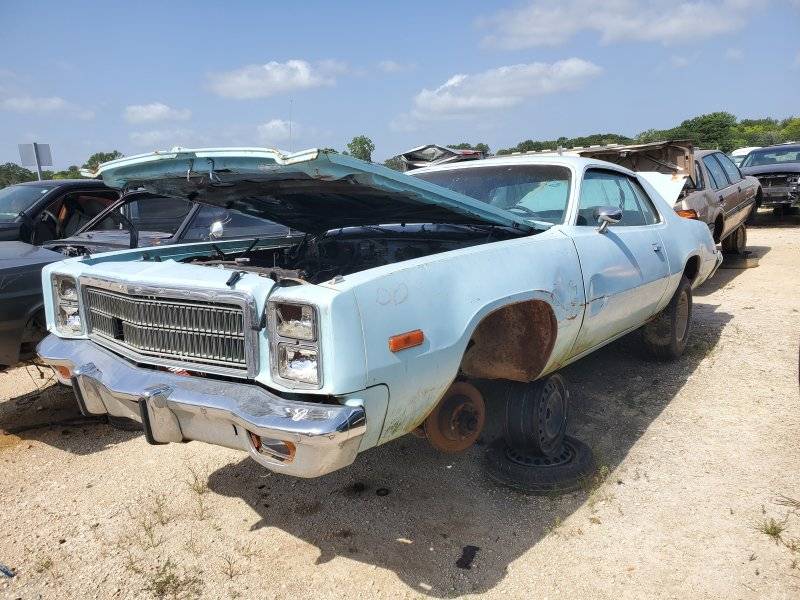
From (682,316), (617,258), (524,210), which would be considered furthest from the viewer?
(682,316)

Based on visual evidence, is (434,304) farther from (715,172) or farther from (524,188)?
(715,172)

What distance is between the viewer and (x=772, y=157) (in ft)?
43.0

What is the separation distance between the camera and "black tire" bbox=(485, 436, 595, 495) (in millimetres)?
3141

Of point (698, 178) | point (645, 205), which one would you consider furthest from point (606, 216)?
point (698, 178)

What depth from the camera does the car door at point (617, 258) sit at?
3355mm

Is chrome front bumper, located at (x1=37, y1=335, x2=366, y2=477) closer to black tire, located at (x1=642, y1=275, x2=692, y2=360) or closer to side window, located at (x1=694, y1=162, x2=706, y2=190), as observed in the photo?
black tire, located at (x1=642, y1=275, x2=692, y2=360)

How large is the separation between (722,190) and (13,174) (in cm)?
2669

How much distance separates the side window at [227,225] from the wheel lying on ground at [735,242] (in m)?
6.78

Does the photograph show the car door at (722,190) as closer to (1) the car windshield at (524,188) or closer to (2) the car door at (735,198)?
(2) the car door at (735,198)

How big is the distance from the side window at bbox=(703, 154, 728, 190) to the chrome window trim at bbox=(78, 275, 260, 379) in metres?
7.29

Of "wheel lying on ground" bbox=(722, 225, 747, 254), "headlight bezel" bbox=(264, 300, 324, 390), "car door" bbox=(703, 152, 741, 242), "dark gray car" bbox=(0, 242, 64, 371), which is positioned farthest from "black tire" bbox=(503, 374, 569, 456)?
"wheel lying on ground" bbox=(722, 225, 747, 254)

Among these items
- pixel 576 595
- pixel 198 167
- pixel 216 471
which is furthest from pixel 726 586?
pixel 198 167

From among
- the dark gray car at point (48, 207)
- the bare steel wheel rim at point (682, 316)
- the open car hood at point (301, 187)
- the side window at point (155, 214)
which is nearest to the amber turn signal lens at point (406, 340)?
the open car hood at point (301, 187)

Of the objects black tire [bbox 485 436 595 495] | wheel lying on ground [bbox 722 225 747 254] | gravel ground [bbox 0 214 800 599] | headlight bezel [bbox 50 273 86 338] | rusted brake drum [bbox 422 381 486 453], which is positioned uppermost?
headlight bezel [bbox 50 273 86 338]
